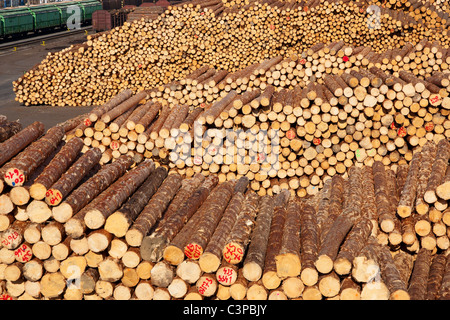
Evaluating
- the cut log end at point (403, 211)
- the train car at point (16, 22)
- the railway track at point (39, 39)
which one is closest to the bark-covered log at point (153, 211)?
the cut log end at point (403, 211)

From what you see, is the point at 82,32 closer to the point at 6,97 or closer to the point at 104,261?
the point at 6,97

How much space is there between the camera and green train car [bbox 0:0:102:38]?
3225 centimetres

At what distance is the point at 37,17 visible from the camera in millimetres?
35312

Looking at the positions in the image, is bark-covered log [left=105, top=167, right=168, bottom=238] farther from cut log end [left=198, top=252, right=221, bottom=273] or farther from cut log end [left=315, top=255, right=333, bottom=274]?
cut log end [left=315, top=255, right=333, bottom=274]

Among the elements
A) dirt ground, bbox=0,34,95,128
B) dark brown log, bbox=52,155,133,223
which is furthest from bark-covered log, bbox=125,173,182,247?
dirt ground, bbox=0,34,95,128

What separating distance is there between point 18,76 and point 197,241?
68.2ft

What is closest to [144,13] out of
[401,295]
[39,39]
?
[401,295]

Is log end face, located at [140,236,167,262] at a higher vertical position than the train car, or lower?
higher

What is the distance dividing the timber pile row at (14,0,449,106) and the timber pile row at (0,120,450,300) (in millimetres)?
10126

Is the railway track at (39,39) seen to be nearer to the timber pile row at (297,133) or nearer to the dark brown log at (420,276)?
the timber pile row at (297,133)

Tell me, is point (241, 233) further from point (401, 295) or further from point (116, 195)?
point (401, 295)

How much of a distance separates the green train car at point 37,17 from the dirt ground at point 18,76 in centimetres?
241

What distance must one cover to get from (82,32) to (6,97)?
21.1 meters
